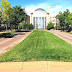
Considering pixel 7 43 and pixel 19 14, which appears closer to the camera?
pixel 7 43

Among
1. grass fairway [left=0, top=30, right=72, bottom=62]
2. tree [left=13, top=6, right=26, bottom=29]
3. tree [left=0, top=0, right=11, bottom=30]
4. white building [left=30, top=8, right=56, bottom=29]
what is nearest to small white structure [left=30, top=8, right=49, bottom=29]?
white building [left=30, top=8, right=56, bottom=29]

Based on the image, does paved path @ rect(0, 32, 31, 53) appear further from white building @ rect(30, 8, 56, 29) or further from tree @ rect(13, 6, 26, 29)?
white building @ rect(30, 8, 56, 29)

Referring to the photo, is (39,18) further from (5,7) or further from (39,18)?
(5,7)
